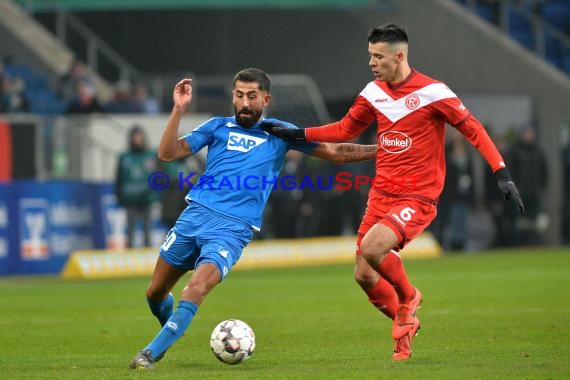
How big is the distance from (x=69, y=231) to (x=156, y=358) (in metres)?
13.6

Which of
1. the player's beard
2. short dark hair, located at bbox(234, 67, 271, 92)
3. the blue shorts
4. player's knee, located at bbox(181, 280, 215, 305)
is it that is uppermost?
short dark hair, located at bbox(234, 67, 271, 92)

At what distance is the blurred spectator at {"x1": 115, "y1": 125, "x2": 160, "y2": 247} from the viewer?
22.3m

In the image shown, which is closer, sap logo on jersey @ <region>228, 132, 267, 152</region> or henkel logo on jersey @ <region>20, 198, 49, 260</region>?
sap logo on jersey @ <region>228, 132, 267, 152</region>

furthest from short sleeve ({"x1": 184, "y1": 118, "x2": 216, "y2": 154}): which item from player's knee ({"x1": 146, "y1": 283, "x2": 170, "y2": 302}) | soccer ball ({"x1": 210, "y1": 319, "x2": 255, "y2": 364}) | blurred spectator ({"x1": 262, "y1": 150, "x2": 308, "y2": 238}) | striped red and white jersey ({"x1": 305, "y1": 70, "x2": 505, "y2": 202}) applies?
blurred spectator ({"x1": 262, "y1": 150, "x2": 308, "y2": 238})

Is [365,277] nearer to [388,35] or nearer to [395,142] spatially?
[395,142]

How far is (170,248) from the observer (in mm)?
9852

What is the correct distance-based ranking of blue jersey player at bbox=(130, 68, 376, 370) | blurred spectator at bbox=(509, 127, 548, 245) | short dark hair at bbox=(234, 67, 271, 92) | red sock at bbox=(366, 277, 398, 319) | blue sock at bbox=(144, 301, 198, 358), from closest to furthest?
blue sock at bbox=(144, 301, 198, 358) → blue jersey player at bbox=(130, 68, 376, 370) → short dark hair at bbox=(234, 67, 271, 92) → red sock at bbox=(366, 277, 398, 319) → blurred spectator at bbox=(509, 127, 548, 245)

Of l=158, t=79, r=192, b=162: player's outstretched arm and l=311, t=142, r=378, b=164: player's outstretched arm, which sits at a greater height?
l=158, t=79, r=192, b=162: player's outstretched arm

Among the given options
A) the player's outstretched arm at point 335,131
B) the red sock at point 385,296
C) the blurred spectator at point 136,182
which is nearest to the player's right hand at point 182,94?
the player's outstretched arm at point 335,131

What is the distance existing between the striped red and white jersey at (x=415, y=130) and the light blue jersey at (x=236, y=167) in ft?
2.64

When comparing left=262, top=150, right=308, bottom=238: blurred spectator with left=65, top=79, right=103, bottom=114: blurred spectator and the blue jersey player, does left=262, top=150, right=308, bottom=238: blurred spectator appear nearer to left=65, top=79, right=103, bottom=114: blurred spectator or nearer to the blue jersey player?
left=65, top=79, right=103, bottom=114: blurred spectator

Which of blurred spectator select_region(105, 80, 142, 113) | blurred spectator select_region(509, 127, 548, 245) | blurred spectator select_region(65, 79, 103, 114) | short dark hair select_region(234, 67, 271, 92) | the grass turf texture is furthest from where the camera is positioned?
blurred spectator select_region(509, 127, 548, 245)

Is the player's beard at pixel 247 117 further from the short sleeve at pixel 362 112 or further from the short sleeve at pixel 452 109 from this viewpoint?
the short sleeve at pixel 452 109

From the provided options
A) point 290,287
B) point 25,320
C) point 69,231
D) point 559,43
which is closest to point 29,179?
point 69,231
